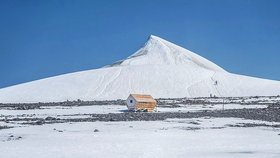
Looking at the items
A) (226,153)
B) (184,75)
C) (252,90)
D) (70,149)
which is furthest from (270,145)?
(184,75)

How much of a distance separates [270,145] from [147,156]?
6408 millimetres

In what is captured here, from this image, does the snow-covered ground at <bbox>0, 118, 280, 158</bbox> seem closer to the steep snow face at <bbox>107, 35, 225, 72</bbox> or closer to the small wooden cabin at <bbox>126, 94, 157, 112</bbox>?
the small wooden cabin at <bbox>126, 94, 157, 112</bbox>

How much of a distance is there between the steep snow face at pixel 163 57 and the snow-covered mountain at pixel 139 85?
16421 millimetres

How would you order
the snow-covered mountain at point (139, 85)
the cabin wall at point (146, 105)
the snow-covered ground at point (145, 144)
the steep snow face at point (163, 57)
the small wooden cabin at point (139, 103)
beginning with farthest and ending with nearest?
the steep snow face at point (163, 57) → the snow-covered mountain at point (139, 85) → the cabin wall at point (146, 105) → the small wooden cabin at point (139, 103) → the snow-covered ground at point (145, 144)

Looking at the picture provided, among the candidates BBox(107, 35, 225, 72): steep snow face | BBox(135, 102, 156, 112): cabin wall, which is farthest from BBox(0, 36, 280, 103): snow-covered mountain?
BBox(135, 102, 156, 112): cabin wall

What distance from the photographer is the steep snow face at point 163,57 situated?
126 m

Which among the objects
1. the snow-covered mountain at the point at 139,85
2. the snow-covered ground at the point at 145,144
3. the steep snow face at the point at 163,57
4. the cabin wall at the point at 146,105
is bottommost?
the snow-covered ground at the point at 145,144

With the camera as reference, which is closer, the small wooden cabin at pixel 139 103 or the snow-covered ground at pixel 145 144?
the snow-covered ground at pixel 145 144

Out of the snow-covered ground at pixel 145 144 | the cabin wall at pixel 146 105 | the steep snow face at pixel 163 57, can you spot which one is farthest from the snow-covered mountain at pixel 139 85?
the snow-covered ground at pixel 145 144

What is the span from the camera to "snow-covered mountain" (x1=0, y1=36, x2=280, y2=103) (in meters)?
86.8

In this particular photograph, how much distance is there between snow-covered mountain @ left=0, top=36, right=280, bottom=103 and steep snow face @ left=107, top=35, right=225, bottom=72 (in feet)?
53.9

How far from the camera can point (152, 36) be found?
161 metres

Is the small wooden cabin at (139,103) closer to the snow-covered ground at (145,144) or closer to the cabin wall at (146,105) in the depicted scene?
the cabin wall at (146,105)

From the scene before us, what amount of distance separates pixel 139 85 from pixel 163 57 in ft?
130
